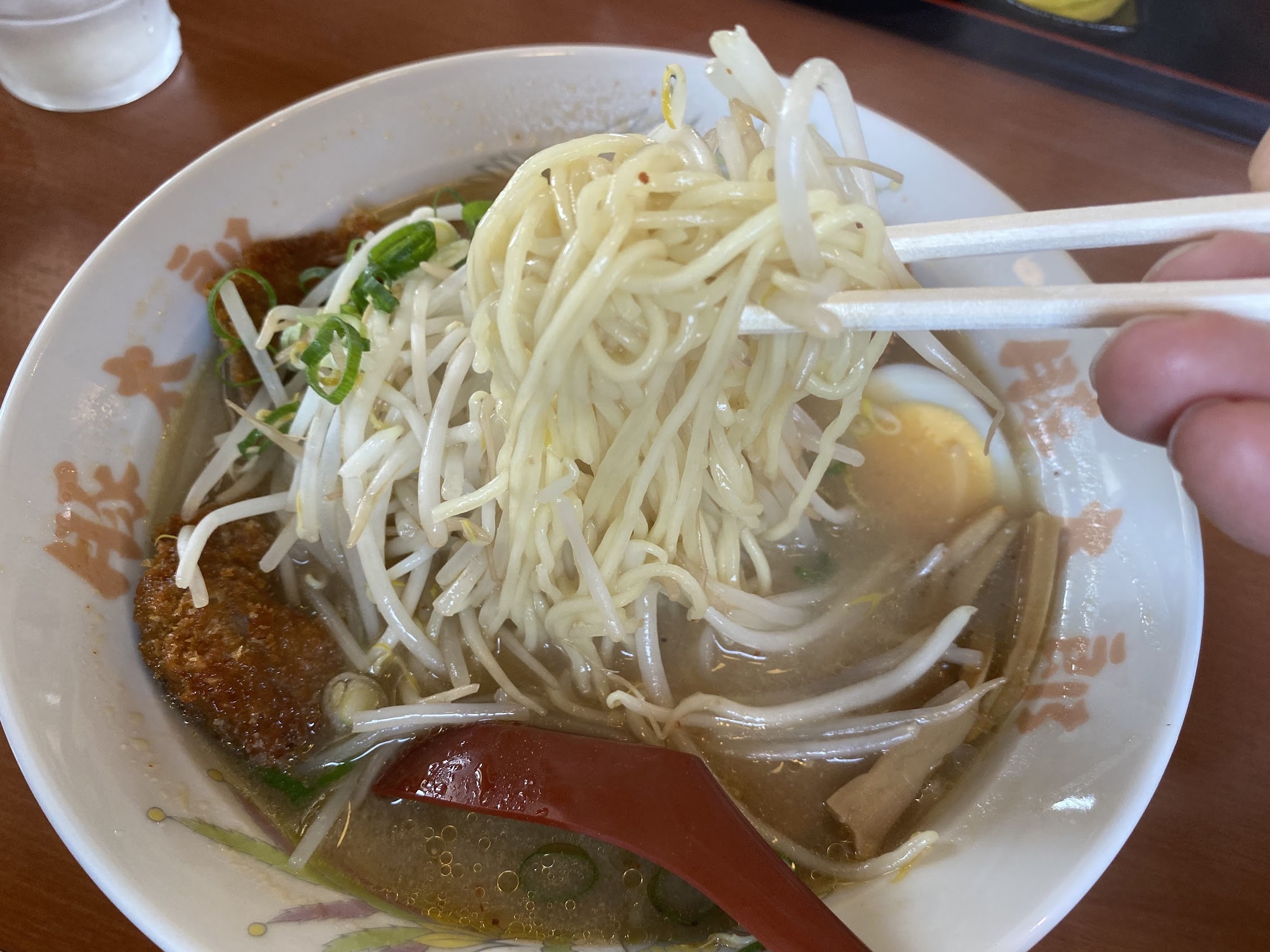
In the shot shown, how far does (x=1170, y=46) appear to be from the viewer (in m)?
2.16

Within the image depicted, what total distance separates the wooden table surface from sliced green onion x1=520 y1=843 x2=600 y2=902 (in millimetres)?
559

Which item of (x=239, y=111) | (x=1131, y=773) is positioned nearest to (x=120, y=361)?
(x=239, y=111)

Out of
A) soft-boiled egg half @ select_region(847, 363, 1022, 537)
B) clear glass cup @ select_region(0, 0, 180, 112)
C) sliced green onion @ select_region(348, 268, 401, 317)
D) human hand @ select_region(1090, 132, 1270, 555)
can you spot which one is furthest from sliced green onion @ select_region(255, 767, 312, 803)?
clear glass cup @ select_region(0, 0, 180, 112)

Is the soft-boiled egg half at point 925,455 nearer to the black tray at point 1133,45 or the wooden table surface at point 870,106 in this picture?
the wooden table surface at point 870,106

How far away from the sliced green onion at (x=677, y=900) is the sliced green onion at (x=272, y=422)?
1042 mm

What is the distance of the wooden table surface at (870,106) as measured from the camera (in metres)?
1.20

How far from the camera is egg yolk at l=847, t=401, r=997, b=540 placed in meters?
1.62

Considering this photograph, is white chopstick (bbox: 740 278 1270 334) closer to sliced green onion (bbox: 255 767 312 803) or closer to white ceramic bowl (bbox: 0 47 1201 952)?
white ceramic bowl (bbox: 0 47 1201 952)

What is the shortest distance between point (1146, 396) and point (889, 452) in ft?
2.61

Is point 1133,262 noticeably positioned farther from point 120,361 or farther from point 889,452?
point 120,361

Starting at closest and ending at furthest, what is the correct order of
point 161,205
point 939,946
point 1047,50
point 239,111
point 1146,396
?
point 1146,396, point 939,946, point 161,205, point 239,111, point 1047,50

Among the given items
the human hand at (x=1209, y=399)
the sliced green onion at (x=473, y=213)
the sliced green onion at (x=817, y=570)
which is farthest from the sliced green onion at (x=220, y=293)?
the human hand at (x=1209, y=399)

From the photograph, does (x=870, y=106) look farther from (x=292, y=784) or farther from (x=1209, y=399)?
(x=292, y=784)

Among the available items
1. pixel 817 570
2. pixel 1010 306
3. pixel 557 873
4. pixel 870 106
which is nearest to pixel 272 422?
pixel 557 873
